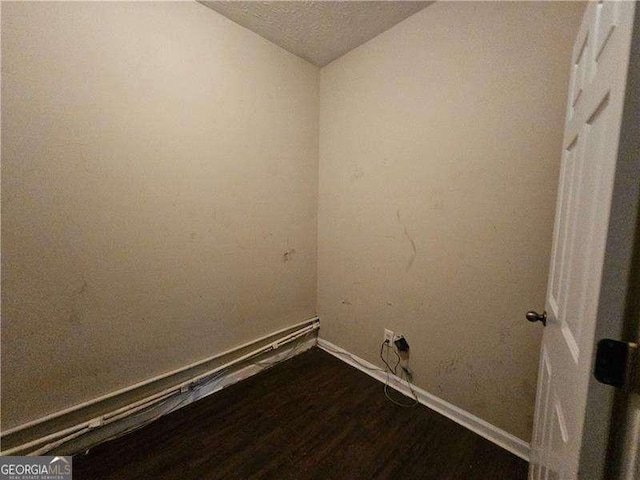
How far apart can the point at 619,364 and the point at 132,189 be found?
181 cm

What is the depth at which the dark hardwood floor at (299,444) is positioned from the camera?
1.18 meters

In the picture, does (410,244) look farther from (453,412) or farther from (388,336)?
(453,412)

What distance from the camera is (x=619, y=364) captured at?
1.40 feet

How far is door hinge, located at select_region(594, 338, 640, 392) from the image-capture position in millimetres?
418

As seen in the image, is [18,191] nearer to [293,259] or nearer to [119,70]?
[119,70]

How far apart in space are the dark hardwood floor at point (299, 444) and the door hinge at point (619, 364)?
44.9 inches

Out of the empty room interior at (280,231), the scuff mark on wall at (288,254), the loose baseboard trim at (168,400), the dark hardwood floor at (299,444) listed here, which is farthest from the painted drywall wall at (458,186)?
the loose baseboard trim at (168,400)

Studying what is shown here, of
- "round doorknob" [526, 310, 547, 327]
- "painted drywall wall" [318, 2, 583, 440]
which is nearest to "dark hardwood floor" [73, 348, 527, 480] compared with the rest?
"painted drywall wall" [318, 2, 583, 440]

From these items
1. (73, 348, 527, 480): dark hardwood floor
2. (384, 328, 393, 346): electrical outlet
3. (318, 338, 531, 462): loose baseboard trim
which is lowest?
(73, 348, 527, 480): dark hardwood floor

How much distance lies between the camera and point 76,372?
4.07 ft

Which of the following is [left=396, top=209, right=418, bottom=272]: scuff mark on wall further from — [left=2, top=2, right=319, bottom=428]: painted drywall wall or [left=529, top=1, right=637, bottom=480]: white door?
[left=2, top=2, right=319, bottom=428]: painted drywall wall

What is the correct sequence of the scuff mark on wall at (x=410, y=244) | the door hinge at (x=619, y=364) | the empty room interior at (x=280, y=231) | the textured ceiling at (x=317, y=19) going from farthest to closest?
the scuff mark on wall at (x=410, y=244) < the textured ceiling at (x=317, y=19) < the empty room interior at (x=280, y=231) < the door hinge at (x=619, y=364)

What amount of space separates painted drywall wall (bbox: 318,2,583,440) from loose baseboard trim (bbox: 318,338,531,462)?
0.04m

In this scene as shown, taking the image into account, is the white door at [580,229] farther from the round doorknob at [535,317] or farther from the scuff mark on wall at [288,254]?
the scuff mark on wall at [288,254]
